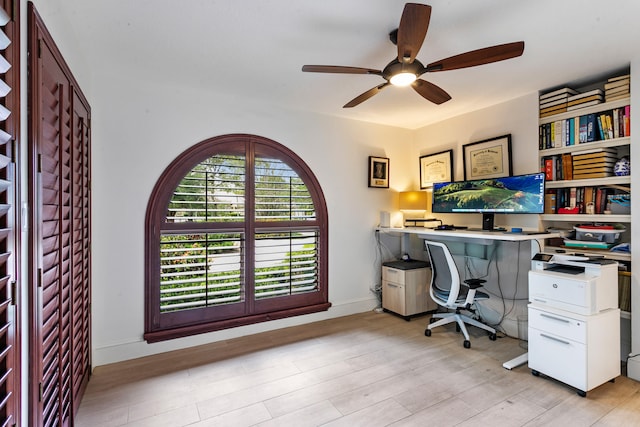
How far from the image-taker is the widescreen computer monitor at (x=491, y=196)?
107 inches

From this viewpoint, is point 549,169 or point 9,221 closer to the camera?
point 9,221

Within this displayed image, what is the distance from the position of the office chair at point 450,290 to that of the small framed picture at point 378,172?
110 cm

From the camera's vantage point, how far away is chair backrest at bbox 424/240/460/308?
2.94 metres

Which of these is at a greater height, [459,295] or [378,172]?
[378,172]

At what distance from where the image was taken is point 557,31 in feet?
6.43

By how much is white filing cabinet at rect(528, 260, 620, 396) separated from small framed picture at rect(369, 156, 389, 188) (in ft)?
6.42

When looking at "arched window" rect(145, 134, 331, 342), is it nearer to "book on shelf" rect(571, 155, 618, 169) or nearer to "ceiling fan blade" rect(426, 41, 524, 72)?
"ceiling fan blade" rect(426, 41, 524, 72)

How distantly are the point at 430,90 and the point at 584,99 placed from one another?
1.48 m

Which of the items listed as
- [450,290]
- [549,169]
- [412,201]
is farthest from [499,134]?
[450,290]

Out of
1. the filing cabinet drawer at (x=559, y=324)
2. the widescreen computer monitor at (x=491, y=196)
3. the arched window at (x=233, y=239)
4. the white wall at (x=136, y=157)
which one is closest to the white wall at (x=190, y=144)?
the white wall at (x=136, y=157)

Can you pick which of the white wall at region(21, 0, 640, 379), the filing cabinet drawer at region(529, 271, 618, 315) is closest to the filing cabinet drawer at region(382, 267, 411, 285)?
the white wall at region(21, 0, 640, 379)

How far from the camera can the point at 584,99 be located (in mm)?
2670

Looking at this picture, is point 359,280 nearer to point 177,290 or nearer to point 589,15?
point 177,290

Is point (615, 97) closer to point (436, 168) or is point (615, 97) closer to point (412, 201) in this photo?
point (436, 168)
